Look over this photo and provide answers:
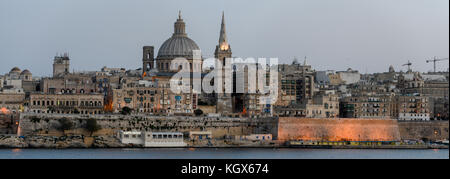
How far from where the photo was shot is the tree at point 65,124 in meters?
Result: 54.6

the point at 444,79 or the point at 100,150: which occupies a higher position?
the point at 444,79

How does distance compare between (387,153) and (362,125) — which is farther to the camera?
(362,125)

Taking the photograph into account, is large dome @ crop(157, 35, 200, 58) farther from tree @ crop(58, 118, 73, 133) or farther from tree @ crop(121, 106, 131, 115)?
tree @ crop(58, 118, 73, 133)

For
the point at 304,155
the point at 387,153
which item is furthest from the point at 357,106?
the point at 304,155

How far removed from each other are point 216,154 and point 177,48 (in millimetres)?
27588

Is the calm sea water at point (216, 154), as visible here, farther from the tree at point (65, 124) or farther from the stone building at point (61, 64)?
the stone building at point (61, 64)

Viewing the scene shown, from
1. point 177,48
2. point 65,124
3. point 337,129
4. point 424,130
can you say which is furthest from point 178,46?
point 424,130

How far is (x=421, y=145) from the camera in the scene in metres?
59.1

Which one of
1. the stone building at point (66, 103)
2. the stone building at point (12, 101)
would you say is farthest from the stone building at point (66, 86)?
the stone building at point (12, 101)

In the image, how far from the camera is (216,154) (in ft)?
159

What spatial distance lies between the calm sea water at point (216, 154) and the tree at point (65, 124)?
16.8 feet
